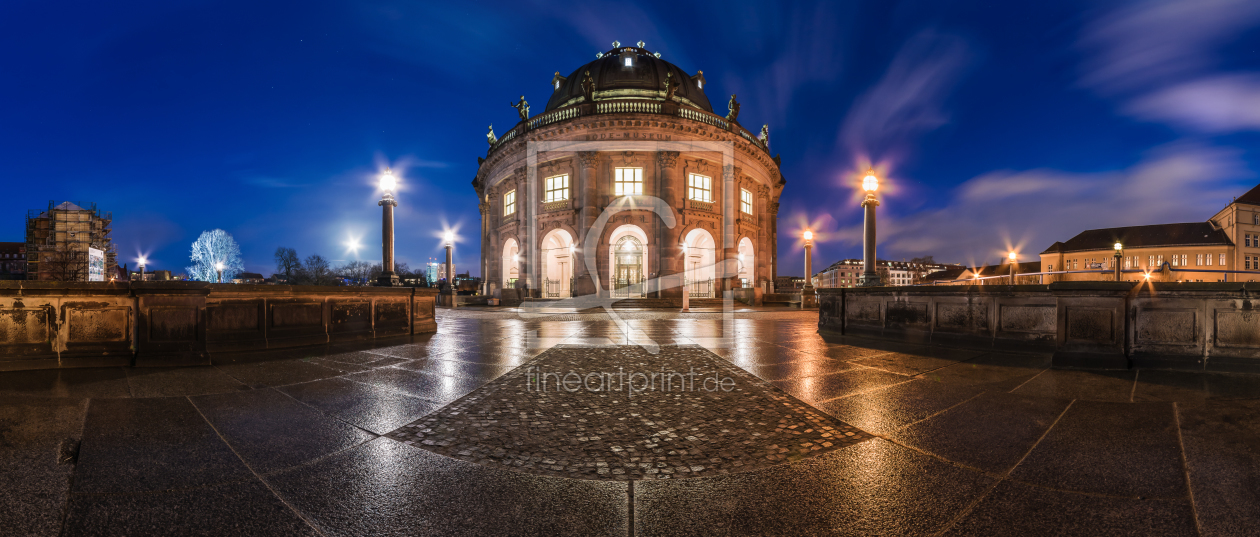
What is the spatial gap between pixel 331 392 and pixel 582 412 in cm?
270

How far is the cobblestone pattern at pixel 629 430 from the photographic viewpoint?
283cm

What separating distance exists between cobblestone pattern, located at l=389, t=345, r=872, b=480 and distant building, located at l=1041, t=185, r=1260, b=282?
60.8 m

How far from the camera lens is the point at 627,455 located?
296cm

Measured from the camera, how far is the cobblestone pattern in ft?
9.29

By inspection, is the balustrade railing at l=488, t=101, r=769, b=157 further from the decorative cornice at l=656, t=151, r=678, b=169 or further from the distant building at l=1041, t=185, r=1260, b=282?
the distant building at l=1041, t=185, r=1260, b=282

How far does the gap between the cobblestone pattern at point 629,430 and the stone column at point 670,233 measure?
2286 cm

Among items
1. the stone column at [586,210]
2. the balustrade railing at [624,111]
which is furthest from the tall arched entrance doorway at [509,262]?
the balustrade railing at [624,111]

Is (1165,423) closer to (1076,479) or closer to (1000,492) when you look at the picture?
(1076,479)

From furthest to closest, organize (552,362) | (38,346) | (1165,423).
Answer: (552,362) → (38,346) → (1165,423)

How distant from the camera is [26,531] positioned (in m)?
1.99

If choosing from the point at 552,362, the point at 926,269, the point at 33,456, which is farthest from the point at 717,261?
the point at 926,269

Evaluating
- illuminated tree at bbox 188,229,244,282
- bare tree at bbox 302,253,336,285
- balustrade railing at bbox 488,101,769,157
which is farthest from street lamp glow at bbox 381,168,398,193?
bare tree at bbox 302,253,336,285

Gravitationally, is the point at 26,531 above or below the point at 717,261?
below

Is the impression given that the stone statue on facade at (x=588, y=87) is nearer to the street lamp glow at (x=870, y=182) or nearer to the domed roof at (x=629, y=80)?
the domed roof at (x=629, y=80)
